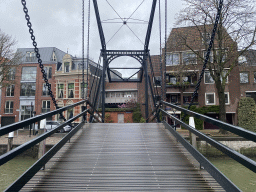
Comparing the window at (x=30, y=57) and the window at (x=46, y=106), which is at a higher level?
the window at (x=30, y=57)

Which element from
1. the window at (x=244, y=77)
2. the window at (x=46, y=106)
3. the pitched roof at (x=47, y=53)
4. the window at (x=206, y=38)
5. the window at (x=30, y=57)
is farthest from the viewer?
the pitched roof at (x=47, y=53)

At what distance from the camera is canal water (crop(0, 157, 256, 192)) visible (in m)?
6.65

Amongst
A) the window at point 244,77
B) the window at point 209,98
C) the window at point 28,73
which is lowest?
the window at point 209,98

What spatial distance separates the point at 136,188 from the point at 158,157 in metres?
0.86

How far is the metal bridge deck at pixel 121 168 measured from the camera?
192cm

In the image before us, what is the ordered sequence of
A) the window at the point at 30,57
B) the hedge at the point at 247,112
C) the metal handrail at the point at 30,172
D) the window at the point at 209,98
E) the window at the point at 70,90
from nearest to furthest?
the metal handrail at the point at 30,172, the hedge at the point at 247,112, the window at the point at 209,98, the window at the point at 70,90, the window at the point at 30,57

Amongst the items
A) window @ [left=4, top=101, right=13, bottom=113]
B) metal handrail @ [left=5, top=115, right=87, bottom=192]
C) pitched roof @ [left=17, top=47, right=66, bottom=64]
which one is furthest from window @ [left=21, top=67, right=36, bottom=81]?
metal handrail @ [left=5, top=115, right=87, bottom=192]

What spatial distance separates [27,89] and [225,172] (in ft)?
72.9

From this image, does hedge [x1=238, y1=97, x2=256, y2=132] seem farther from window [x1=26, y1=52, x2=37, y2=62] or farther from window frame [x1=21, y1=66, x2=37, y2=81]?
window [x1=26, y1=52, x2=37, y2=62]

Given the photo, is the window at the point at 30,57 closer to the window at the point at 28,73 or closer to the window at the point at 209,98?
the window at the point at 28,73

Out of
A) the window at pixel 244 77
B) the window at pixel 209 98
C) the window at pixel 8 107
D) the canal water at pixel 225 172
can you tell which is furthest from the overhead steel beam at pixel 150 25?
the window at pixel 8 107

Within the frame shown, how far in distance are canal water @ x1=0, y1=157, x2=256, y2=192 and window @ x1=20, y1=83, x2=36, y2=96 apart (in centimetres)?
1531

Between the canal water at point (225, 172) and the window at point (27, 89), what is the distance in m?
15.3

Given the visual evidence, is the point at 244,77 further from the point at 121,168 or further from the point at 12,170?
the point at 121,168
